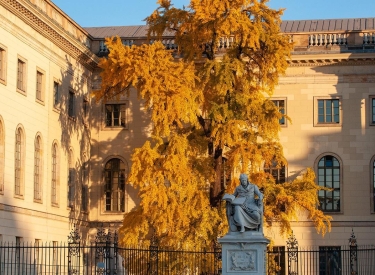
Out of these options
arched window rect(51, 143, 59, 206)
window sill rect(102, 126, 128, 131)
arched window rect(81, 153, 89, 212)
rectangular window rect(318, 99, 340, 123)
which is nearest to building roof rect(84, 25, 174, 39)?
window sill rect(102, 126, 128, 131)

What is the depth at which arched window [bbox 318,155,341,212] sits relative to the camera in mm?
54688

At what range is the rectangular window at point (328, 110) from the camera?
5525cm

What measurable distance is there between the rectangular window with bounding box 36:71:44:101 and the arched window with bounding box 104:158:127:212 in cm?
880

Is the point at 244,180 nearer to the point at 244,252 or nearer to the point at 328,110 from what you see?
the point at 244,252

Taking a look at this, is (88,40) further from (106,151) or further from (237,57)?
(237,57)

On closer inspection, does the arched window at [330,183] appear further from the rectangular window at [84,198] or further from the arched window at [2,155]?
the arched window at [2,155]

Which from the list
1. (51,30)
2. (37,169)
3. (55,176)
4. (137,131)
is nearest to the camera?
(37,169)

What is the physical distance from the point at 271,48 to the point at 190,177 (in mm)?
6449

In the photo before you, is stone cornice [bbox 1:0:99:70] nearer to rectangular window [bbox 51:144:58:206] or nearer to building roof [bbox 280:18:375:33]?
rectangular window [bbox 51:144:58:206]

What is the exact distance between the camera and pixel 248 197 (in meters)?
28.7

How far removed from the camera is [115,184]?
185 ft

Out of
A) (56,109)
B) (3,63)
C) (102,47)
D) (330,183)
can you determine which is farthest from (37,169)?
(330,183)

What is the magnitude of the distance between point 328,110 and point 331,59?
2515 mm

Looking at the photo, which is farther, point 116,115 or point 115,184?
point 116,115
